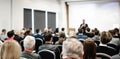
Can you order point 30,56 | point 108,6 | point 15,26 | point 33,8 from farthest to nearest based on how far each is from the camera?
point 108,6, point 33,8, point 15,26, point 30,56

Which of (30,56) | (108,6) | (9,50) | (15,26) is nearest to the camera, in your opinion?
(9,50)

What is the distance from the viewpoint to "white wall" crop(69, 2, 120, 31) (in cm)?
1625

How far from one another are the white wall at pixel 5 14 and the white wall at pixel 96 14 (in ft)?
20.7

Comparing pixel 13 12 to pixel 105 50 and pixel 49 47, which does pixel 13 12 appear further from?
pixel 105 50

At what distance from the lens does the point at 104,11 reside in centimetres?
1653

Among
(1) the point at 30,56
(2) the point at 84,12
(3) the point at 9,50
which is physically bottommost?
(1) the point at 30,56

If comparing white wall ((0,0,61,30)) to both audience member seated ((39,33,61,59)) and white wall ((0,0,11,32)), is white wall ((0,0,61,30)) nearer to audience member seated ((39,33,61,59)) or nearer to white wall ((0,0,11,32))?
white wall ((0,0,11,32))

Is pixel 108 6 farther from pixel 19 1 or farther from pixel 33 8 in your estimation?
pixel 19 1

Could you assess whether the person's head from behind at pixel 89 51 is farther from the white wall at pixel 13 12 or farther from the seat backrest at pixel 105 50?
the white wall at pixel 13 12

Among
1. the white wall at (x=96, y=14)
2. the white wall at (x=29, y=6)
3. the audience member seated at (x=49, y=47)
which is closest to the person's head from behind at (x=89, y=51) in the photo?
the audience member seated at (x=49, y=47)

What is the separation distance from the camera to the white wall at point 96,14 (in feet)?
53.3

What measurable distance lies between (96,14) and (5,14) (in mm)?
7394

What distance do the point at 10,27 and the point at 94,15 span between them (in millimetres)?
7048

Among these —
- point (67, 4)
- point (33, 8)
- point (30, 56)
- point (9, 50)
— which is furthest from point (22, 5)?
point (9, 50)
